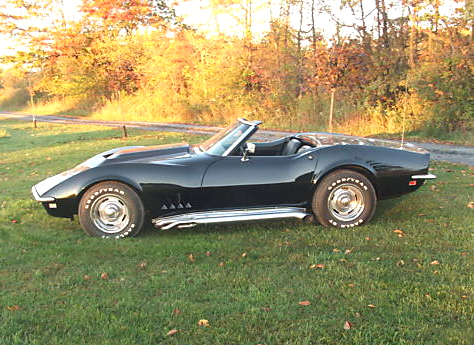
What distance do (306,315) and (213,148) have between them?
272 cm

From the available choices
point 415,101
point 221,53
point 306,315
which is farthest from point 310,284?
point 221,53

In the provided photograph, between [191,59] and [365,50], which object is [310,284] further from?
[191,59]

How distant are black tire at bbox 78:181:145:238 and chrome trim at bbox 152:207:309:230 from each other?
10.0 inches

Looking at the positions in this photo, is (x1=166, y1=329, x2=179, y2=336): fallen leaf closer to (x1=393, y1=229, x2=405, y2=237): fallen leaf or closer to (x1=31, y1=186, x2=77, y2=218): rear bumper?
(x1=31, y1=186, x2=77, y2=218): rear bumper

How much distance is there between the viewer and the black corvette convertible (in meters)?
4.98

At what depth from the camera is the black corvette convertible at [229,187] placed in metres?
4.98

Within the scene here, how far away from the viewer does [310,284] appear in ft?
12.2

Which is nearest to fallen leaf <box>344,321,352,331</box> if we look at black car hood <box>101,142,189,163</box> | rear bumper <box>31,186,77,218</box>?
black car hood <box>101,142,189,163</box>

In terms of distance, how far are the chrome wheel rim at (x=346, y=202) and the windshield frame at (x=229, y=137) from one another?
4.11 feet

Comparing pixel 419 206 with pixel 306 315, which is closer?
pixel 306 315

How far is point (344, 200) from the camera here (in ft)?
17.1

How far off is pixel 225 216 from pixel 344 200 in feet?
Answer: 4.73

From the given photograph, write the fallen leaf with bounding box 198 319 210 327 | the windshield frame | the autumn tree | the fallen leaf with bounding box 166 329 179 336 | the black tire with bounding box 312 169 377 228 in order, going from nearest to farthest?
the fallen leaf with bounding box 166 329 179 336, the fallen leaf with bounding box 198 319 210 327, the black tire with bounding box 312 169 377 228, the windshield frame, the autumn tree

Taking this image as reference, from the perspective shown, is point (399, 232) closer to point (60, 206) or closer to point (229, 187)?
point (229, 187)
